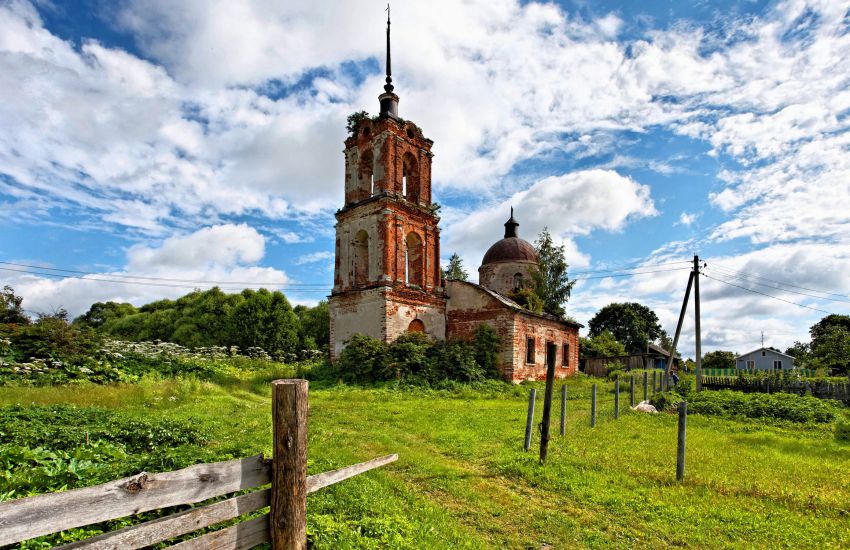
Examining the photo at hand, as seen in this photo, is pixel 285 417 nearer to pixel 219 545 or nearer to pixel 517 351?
pixel 219 545

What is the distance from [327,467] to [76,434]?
3.54m

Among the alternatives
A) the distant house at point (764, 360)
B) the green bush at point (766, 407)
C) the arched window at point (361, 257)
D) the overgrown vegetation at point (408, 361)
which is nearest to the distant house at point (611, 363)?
the overgrown vegetation at point (408, 361)

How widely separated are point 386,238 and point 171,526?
811 inches

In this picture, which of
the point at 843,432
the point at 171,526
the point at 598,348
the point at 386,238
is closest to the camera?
Answer: the point at 171,526

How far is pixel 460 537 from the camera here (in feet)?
16.8

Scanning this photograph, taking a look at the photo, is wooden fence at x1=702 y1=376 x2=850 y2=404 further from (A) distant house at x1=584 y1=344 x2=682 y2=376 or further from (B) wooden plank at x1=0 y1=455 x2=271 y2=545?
Result: (B) wooden plank at x1=0 y1=455 x2=271 y2=545

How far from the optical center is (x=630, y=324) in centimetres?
6397

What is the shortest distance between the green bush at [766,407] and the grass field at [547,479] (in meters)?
1.02

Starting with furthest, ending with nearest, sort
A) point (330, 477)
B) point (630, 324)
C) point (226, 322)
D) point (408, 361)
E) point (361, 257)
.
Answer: point (630, 324) < point (226, 322) < point (361, 257) < point (408, 361) < point (330, 477)

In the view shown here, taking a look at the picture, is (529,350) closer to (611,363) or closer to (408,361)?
(408,361)

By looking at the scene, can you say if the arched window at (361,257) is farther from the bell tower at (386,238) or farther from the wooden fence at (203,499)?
the wooden fence at (203,499)

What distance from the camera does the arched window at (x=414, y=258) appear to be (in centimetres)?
2609

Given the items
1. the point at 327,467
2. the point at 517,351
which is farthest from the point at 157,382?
the point at 517,351

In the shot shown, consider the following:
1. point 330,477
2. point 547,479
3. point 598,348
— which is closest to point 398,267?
point 547,479
